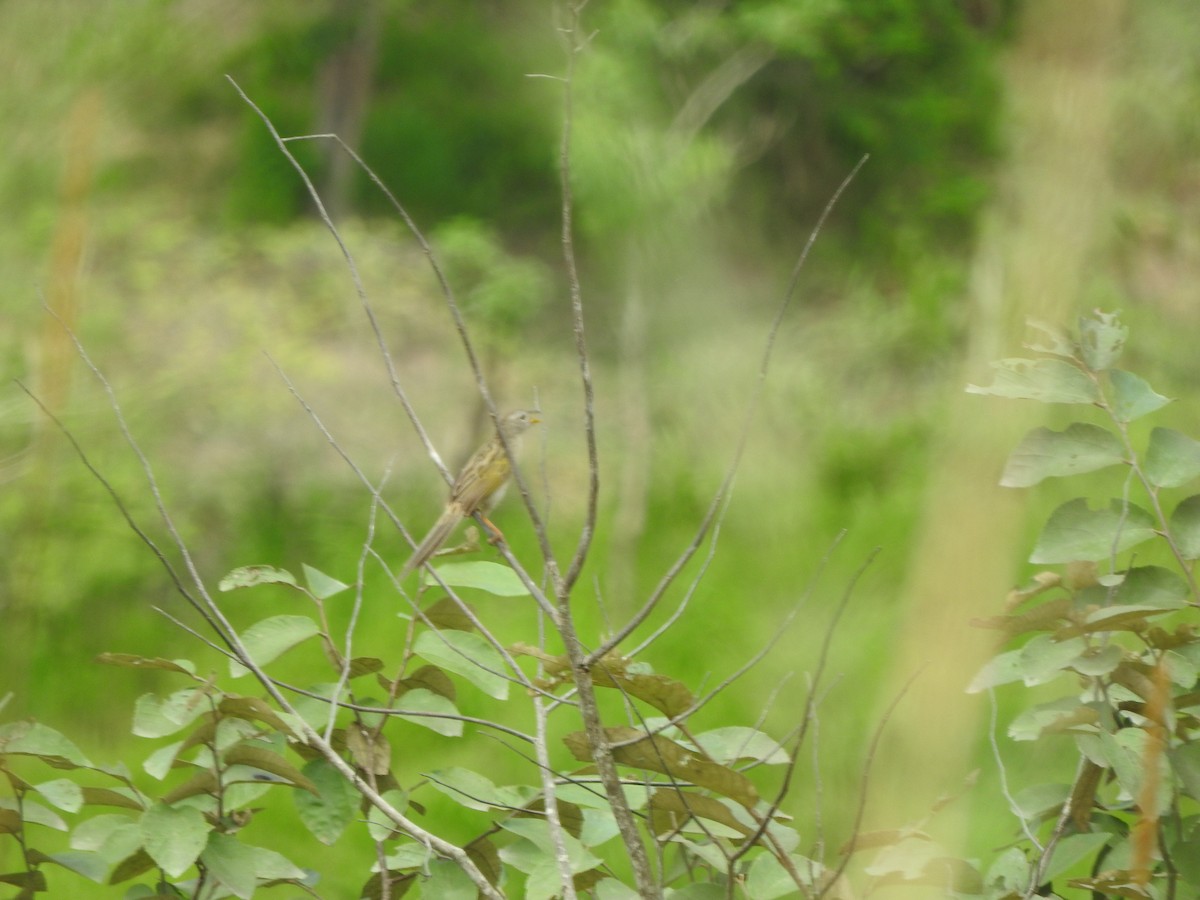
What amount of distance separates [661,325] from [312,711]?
4.16 metres

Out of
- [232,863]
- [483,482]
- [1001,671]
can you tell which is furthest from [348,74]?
[1001,671]

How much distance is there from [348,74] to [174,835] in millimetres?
6552

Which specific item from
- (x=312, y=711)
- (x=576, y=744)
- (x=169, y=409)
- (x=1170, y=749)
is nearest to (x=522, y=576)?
(x=576, y=744)

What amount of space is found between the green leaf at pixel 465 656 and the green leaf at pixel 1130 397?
719mm

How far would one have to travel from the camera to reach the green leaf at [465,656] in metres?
1.38

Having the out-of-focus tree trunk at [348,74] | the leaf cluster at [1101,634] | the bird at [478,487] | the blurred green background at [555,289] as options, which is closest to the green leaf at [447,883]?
the leaf cluster at [1101,634]

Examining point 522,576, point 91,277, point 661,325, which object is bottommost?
point 661,325

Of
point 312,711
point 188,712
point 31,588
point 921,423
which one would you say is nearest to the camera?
point 188,712

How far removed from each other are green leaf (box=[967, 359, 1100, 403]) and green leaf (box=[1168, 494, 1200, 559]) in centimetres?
14

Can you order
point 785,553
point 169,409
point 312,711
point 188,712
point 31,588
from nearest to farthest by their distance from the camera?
point 188,712 → point 312,711 → point 31,588 → point 785,553 → point 169,409

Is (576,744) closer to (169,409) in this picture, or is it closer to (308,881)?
(308,881)

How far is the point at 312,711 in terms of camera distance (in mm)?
1404

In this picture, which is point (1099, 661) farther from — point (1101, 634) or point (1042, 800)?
point (1042, 800)

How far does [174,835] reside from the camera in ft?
4.07
